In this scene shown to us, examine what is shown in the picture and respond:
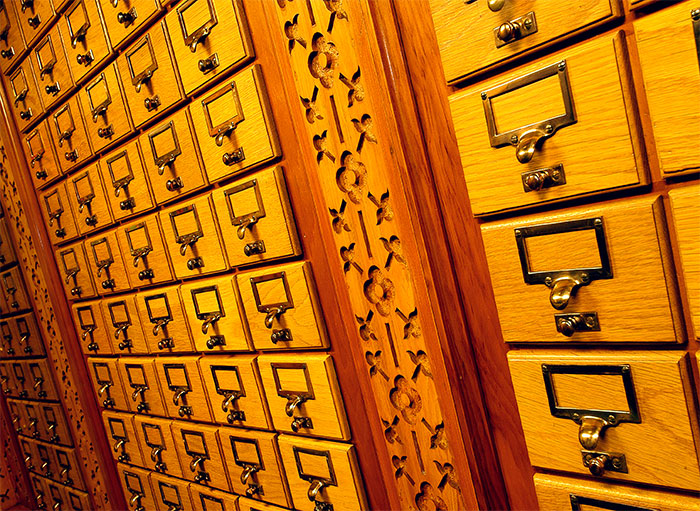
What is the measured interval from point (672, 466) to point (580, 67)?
520mm

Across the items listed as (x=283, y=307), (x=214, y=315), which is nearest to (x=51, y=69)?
(x=214, y=315)

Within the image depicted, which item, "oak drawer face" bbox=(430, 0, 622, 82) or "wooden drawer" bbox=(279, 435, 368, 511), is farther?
"wooden drawer" bbox=(279, 435, 368, 511)

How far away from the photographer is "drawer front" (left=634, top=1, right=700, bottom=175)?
604 millimetres

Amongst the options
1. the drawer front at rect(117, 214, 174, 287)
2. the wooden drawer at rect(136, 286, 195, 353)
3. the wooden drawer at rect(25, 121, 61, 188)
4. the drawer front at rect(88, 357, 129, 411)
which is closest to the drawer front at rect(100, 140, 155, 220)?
the drawer front at rect(117, 214, 174, 287)

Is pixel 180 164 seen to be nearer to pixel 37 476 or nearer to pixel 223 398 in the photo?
pixel 223 398

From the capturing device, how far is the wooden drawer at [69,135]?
1.66 metres

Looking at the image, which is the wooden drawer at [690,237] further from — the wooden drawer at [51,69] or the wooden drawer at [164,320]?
the wooden drawer at [51,69]

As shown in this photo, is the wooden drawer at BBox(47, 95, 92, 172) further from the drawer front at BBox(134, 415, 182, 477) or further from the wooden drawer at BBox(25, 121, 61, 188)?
the drawer front at BBox(134, 415, 182, 477)

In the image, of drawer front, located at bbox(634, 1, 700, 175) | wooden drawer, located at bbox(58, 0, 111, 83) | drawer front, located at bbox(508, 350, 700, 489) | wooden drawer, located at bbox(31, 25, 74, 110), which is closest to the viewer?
drawer front, located at bbox(634, 1, 700, 175)

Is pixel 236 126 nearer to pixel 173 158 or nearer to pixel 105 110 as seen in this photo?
pixel 173 158

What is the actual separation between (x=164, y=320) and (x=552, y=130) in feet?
3.84

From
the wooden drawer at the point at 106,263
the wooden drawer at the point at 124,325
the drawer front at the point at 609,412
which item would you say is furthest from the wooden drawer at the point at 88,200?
the drawer front at the point at 609,412

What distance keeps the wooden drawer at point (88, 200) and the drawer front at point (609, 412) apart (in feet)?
4.32

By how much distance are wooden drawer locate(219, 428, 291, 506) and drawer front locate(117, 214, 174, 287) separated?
45 cm
